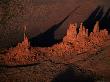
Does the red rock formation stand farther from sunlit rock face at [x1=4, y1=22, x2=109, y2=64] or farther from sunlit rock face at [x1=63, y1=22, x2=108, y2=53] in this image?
sunlit rock face at [x1=63, y1=22, x2=108, y2=53]

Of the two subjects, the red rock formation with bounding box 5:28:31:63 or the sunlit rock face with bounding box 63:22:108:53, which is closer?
the red rock formation with bounding box 5:28:31:63

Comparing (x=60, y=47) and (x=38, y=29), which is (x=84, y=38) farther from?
(x=38, y=29)

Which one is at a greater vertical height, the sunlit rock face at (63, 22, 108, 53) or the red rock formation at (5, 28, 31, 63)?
the sunlit rock face at (63, 22, 108, 53)

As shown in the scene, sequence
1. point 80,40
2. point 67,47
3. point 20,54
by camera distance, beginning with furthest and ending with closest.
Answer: point 80,40, point 67,47, point 20,54

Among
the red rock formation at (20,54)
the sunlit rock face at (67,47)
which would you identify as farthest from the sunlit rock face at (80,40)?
the red rock formation at (20,54)

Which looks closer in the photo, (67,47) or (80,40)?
(67,47)

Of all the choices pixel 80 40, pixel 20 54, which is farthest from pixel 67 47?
pixel 20 54

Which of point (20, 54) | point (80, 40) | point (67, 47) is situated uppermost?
point (80, 40)

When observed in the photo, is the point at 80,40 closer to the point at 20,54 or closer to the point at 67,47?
the point at 67,47

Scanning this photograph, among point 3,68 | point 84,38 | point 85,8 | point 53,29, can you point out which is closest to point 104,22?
point 85,8

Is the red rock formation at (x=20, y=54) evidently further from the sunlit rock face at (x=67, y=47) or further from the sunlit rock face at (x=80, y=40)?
the sunlit rock face at (x=80, y=40)

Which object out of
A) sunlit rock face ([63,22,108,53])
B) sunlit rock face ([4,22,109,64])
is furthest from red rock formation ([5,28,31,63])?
sunlit rock face ([63,22,108,53])
